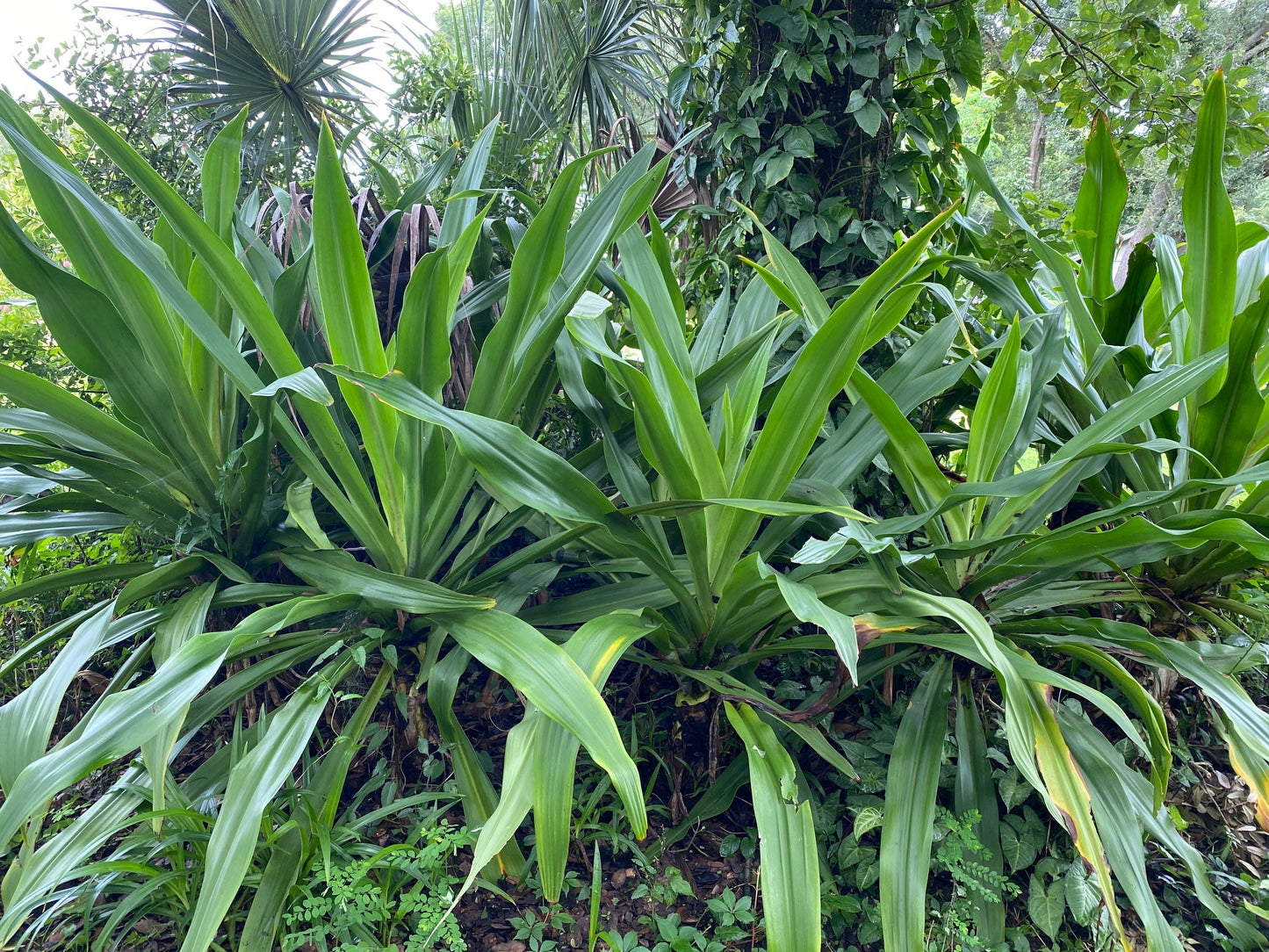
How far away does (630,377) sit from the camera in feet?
2.83

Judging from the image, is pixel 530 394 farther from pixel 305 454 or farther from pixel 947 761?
pixel 947 761

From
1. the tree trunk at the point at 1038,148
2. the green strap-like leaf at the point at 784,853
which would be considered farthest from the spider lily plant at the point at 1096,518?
the tree trunk at the point at 1038,148

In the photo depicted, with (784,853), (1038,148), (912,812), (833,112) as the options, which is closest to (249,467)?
(784,853)

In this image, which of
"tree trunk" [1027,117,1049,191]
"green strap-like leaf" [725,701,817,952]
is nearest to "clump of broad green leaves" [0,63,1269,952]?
"green strap-like leaf" [725,701,817,952]

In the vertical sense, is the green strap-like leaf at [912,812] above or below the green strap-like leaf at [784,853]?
below

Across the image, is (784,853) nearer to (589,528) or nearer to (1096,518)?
(589,528)

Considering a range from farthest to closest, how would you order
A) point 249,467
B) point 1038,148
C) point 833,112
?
1. point 1038,148
2. point 833,112
3. point 249,467

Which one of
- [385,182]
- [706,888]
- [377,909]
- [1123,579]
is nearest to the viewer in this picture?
[377,909]

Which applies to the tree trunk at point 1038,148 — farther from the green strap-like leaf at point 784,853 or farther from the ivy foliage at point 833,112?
the green strap-like leaf at point 784,853

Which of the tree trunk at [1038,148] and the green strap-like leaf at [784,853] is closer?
the green strap-like leaf at [784,853]

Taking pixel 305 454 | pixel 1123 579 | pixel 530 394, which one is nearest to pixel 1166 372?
pixel 1123 579

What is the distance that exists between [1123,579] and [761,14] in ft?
4.50

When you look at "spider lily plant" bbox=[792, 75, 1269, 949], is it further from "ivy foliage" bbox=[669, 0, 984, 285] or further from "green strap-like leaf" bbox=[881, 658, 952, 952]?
"ivy foliage" bbox=[669, 0, 984, 285]

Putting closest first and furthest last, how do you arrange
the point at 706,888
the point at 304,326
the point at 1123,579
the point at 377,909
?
the point at 377,909, the point at 706,888, the point at 1123,579, the point at 304,326
